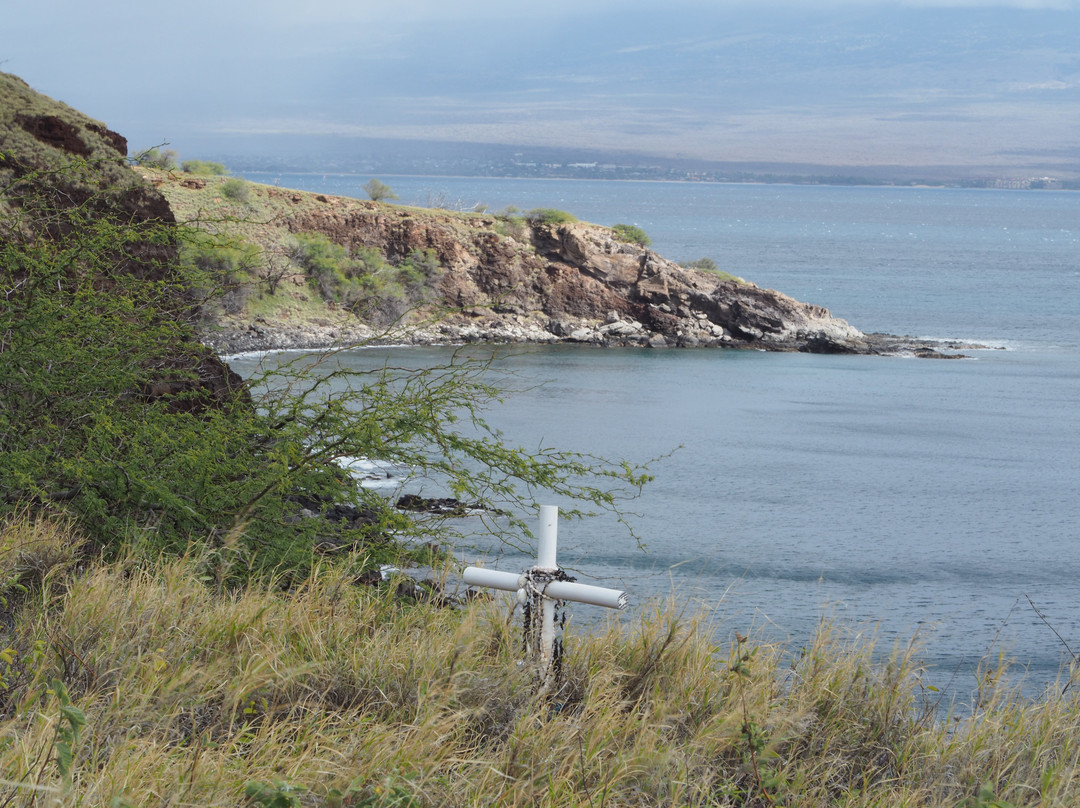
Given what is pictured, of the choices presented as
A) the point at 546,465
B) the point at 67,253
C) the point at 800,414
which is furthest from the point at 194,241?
the point at 800,414

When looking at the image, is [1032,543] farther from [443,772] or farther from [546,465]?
[443,772]

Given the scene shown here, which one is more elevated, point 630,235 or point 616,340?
point 630,235

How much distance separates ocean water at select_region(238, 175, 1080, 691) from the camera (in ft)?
48.2

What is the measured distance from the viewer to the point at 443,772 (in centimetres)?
354

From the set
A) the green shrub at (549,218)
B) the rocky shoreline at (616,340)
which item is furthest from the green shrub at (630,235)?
the rocky shoreline at (616,340)

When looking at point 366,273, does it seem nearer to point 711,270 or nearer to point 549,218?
point 549,218

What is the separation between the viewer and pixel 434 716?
12.0 feet

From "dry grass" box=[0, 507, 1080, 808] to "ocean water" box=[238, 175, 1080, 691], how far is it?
27.4 inches

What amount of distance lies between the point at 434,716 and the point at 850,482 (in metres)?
22.6

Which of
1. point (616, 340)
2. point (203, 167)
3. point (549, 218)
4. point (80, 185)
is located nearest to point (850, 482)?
point (80, 185)

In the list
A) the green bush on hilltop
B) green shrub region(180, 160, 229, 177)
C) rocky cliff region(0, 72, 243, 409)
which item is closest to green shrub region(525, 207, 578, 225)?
the green bush on hilltop

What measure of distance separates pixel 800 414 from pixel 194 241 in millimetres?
29374

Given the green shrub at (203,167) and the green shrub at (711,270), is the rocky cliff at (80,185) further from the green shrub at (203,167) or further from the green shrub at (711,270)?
the green shrub at (203,167)

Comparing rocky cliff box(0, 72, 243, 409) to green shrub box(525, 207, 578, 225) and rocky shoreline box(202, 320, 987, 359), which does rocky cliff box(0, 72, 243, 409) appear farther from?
green shrub box(525, 207, 578, 225)
